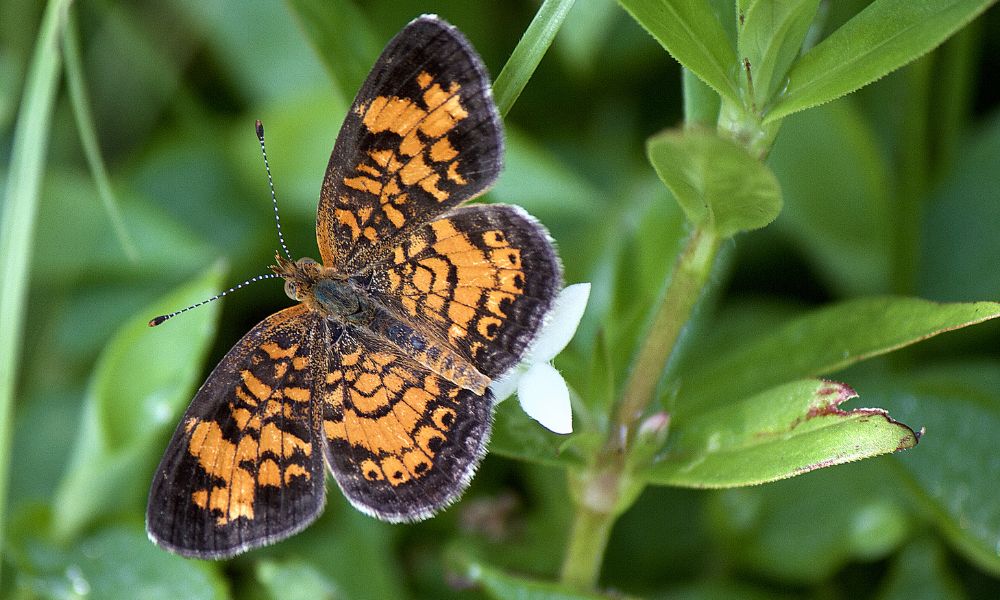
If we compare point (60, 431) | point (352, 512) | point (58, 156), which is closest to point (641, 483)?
point (352, 512)

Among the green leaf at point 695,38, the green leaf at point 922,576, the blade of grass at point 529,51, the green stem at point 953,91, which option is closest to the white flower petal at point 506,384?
the blade of grass at point 529,51

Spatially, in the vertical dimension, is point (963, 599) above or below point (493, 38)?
below

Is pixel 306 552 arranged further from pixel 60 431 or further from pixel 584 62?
pixel 584 62

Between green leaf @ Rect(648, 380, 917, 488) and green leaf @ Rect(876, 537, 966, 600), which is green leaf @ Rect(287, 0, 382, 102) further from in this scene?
green leaf @ Rect(876, 537, 966, 600)

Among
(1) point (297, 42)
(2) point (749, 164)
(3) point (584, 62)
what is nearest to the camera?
(2) point (749, 164)

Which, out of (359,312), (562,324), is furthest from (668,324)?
(359,312)

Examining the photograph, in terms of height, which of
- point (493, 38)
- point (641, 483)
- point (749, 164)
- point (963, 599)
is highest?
point (749, 164)

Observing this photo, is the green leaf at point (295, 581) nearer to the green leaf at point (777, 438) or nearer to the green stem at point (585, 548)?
the green stem at point (585, 548)
